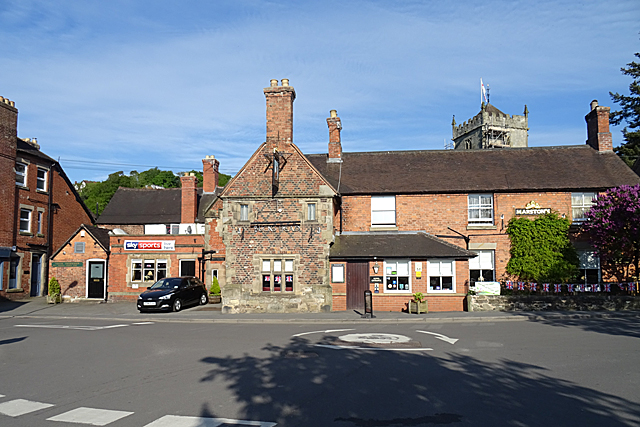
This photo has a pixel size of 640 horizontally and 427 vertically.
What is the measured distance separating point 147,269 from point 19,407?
23.6 m

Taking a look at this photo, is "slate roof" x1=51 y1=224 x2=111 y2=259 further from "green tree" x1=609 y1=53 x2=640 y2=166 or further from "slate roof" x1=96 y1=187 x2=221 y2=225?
"green tree" x1=609 y1=53 x2=640 y2=166

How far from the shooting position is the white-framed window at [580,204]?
24328 mm

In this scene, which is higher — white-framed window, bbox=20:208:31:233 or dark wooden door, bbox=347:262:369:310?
white-framed window, bbox=20:208:31:233

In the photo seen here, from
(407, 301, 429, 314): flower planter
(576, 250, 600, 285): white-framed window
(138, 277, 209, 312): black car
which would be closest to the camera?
(407, 301, 429, 314): flower planter

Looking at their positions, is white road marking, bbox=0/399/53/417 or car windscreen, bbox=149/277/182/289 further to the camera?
car windscreen, bbox=149/277/182/289

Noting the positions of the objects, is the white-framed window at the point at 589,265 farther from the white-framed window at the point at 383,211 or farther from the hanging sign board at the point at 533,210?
the white-framed window at the point at 383,211

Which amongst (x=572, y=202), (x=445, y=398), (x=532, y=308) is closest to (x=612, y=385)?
(x=445, y=398)

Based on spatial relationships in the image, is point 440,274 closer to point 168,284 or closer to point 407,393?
point 168,284

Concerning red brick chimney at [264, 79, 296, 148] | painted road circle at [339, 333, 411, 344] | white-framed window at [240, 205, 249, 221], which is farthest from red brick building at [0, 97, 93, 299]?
painted road circle at [339, 333, 411, 344]

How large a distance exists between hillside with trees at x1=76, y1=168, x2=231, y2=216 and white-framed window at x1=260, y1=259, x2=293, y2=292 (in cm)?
4466

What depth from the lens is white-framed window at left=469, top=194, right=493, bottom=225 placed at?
81.6ft

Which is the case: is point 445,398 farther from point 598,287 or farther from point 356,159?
point 356,159

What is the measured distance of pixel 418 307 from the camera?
21.2 m

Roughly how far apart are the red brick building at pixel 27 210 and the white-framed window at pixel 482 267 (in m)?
27.0
